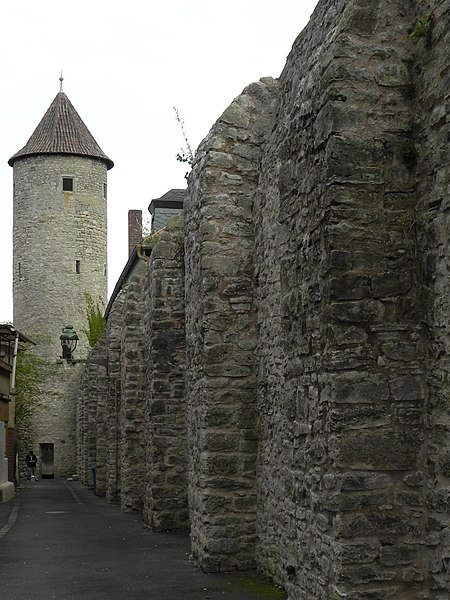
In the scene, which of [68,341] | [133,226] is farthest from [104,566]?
[68,341]

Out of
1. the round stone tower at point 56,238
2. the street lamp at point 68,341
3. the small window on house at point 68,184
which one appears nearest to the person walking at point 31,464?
the round stone tower at point 56,238

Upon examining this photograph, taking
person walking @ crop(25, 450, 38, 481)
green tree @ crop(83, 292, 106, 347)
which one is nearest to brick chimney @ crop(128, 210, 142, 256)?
green tree @ crop(83, 292, 106, 347)

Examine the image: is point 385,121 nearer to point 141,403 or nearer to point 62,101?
point 141,403

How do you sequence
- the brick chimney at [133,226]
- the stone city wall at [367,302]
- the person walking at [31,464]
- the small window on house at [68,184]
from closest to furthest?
the stone city wall at [367,302] < the brick chimney at [133,226] < the person walking at [31,464] < the small window on house at [68,184]

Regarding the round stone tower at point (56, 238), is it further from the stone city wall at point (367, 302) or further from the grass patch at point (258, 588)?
the stone city wall at point (367, 302)

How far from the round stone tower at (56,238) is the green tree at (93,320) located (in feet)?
1.16

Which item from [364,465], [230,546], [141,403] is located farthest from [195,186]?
[141,403]

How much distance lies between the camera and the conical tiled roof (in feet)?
165

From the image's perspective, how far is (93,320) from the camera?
47.3 m

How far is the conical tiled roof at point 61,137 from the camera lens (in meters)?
50.2

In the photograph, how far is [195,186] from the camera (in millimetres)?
11203

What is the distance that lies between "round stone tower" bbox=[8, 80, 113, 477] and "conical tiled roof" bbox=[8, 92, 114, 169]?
0.18 ft

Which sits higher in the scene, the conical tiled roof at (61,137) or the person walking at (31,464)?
the conical tiled roof at (61,137)

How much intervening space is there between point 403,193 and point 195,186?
5203 millimetres
